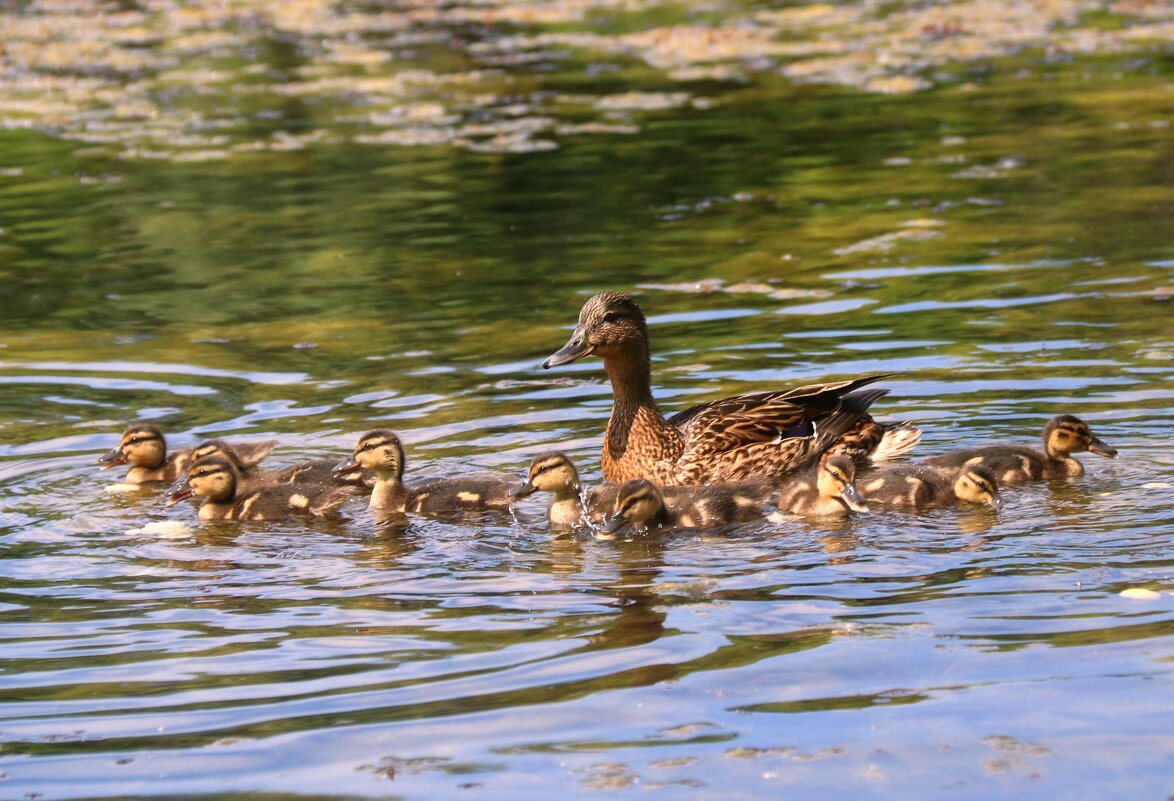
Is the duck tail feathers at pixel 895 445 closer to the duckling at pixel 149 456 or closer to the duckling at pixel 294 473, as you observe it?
the duckling at pixel 294 473

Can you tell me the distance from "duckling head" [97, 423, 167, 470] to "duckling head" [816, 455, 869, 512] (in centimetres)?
293

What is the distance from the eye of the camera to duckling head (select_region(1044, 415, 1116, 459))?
7.11 m

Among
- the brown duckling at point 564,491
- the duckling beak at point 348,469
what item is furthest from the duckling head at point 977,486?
the duckling beak at point 348,469

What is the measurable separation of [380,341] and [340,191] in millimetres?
4650

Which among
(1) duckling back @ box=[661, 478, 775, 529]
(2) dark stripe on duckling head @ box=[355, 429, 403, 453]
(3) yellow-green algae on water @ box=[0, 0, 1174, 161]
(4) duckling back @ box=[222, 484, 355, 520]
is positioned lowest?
(1) duckling back @ box=[661, 478, 775, 529]

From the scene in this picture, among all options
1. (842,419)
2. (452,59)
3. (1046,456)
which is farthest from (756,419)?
(452,59)

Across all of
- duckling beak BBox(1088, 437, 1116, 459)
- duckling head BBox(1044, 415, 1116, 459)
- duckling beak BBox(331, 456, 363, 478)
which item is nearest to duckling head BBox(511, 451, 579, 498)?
duckling beak BBox(331, 456, 363, 478)

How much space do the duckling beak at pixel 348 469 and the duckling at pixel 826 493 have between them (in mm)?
1658

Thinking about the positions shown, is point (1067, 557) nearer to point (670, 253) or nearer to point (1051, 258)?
point (1051, 258)

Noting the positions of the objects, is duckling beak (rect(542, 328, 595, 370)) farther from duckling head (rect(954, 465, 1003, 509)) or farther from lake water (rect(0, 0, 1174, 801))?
duckling head (rect(954, 465, 1003, 509))

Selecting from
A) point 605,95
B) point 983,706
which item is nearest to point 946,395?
point 983,706

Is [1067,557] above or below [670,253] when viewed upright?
below

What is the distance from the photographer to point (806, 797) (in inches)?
173

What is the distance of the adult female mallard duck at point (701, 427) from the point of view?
7613mm
